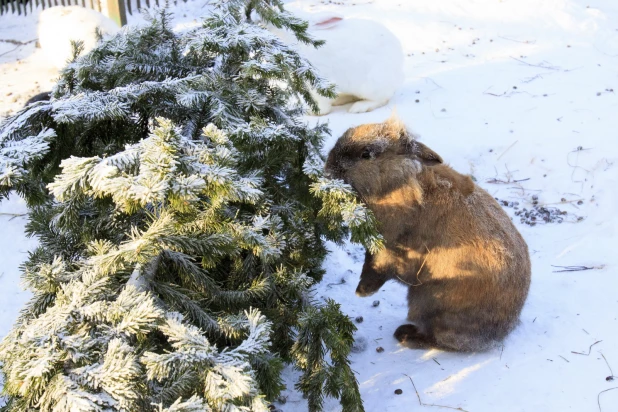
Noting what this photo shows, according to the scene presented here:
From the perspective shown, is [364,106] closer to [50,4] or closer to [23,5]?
[50,4]

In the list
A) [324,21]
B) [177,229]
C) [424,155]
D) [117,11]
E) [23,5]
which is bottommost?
[23,5]

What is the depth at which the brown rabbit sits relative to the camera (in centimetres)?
312

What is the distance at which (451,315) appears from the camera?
3.29 m

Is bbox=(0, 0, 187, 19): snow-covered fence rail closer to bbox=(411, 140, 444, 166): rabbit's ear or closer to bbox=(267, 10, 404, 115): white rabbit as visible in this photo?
bbox=(267, 10, 404, 115): white rabbit

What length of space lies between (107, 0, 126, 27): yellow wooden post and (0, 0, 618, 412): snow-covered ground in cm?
114

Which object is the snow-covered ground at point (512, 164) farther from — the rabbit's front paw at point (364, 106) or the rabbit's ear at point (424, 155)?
the rabbit's ear at point (424, 155)

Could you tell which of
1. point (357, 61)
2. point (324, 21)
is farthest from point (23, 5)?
point (357, 61)

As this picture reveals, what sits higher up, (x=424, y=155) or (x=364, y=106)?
(x=424, y=155)

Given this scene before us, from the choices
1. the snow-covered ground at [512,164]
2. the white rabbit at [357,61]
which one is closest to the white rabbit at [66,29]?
the snow-covered ground at [512,164]

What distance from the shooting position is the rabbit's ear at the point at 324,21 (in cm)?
644

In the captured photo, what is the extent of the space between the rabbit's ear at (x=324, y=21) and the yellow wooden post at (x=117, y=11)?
269cm

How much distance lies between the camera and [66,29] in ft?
22.9

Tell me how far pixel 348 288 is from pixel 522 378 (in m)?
1.35

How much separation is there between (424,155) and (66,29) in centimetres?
565
